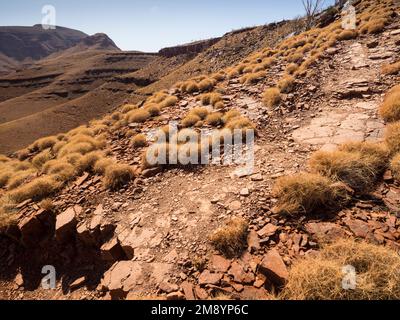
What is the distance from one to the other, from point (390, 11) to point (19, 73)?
419ft

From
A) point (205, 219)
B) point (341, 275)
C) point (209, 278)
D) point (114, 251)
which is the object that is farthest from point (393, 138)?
point (114, 251)

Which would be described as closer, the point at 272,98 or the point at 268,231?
the point at 268,231

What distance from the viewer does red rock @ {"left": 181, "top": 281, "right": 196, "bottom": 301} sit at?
3482mm

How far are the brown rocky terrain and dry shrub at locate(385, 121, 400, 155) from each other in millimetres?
379

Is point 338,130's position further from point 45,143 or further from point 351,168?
point 45,143

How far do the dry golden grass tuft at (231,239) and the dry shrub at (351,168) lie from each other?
2.03 meters

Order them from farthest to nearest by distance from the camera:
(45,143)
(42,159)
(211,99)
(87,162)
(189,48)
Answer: (189,48) < (45,143) < (211,99) < (42,159) < (87,162)

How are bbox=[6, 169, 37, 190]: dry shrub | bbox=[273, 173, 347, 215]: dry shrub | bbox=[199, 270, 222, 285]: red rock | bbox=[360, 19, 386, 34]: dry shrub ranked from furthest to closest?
bbox=[360, 19, 386, 34]: dry shrub, bbox=[6, 169, 37, 190]: dry shrub, bbox=[273, 173, 347, 215]: dry shrub, bbox=[199, 270, 222, 285]: red rock

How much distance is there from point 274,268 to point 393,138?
157 inches

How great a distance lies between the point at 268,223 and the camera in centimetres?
427

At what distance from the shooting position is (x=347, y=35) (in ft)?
44.1

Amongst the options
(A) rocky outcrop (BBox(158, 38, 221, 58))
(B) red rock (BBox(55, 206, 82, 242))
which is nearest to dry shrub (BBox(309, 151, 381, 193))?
(B) red rock (BBox(55, 206, 82, 242))

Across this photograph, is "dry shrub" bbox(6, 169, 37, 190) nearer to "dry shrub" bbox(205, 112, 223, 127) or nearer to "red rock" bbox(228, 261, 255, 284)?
"dry shrub" bbox(205, 112, 223, 127)

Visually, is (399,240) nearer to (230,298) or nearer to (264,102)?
(230,298)
